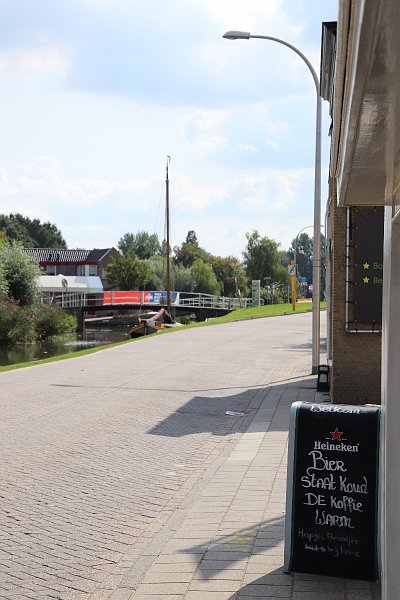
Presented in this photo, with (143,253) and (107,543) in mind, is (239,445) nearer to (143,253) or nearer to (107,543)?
(107,543)

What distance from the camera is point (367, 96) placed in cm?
183

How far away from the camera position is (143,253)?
162625 mm

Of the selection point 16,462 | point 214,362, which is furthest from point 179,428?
point 214,362

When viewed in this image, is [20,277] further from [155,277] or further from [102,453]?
[155,277]

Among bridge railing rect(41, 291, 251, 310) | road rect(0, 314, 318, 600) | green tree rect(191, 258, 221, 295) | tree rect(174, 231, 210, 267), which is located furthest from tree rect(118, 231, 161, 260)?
road rect(0, 314, 318, 600)

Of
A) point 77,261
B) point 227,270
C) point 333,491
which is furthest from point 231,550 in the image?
point 227,270

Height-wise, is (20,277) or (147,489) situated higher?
(20,277)

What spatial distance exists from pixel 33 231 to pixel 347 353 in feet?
442

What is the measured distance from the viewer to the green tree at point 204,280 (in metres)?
99.2

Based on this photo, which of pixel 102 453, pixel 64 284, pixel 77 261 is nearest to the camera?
pixel 102 453

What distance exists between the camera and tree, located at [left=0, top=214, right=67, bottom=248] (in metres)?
132

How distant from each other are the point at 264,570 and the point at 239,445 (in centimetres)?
547

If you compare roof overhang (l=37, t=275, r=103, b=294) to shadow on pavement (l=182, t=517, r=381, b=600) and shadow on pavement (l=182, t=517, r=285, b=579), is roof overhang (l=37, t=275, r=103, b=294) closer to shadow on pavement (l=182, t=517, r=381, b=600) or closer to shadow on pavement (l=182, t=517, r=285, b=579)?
shadow on pavement (l=182, t=517, r=285, b=579)

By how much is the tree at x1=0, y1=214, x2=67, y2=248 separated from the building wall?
12115 cm
